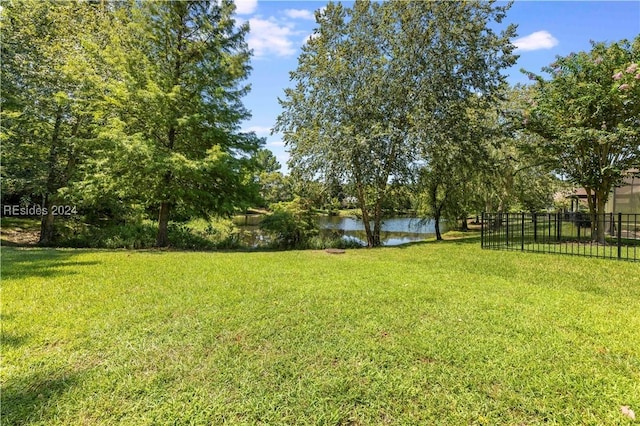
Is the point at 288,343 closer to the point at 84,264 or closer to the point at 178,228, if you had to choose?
the point at 84,264

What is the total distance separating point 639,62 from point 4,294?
13.9 meters

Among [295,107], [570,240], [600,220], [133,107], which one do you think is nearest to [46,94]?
[133,107]

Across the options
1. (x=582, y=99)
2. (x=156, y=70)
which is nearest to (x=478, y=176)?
(x=582, y=99)

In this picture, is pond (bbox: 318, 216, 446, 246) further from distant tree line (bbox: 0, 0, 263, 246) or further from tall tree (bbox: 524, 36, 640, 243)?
distant tree line (bbox: 0, 0, 263, 246)

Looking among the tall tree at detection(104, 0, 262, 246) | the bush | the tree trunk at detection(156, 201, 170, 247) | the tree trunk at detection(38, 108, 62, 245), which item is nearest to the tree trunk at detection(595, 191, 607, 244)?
the bush

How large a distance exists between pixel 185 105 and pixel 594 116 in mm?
11934

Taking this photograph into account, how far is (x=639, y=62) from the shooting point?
8133 millimetres

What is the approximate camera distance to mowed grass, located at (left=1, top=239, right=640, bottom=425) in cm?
214

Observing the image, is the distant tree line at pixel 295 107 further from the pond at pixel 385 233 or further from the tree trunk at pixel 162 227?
the pond at pixel 385 233

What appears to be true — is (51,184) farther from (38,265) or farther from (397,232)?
(397,232)

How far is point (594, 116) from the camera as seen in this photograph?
9.12 metres

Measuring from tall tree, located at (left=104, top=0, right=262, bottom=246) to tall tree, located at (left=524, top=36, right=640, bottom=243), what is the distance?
31.1ft

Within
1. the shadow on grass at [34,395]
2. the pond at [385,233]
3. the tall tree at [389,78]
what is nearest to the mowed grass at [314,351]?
the shadow on grass at [34,395]

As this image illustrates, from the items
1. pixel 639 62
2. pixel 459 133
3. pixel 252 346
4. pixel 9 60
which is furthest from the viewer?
pixel 459 133
